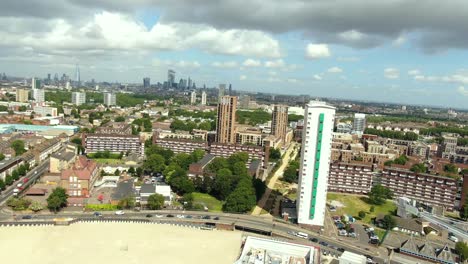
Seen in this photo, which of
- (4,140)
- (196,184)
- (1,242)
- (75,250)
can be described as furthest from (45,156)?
(75,250)

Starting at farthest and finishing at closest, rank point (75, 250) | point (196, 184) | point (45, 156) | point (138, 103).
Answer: point (138, 103) < point (45, 156) < point (196, 184) < point (75, 250)

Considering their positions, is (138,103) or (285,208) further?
(138,103)

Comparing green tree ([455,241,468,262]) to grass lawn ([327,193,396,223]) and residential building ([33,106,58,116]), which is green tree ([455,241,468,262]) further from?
residential building ([33,106,58,116])

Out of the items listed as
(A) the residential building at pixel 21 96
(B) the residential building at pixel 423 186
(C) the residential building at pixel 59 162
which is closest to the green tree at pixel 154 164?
(C) the residential building at pixel 59 162

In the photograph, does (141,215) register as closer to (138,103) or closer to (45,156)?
(45,156)

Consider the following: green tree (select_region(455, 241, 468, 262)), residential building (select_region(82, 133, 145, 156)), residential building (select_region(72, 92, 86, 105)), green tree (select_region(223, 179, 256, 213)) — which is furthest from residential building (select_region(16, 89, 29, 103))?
green tree (select_region(455, 241, 468, 262))

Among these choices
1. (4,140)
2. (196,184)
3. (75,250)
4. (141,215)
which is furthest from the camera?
(4,140)

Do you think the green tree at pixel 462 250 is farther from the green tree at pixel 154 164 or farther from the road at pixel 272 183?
the green tree at pixel 154 164
